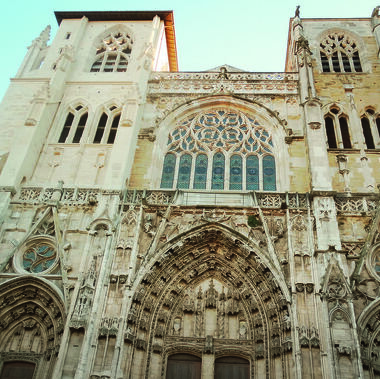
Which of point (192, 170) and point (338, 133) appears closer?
point (192, 170)

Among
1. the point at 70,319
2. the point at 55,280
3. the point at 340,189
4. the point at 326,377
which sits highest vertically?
the point at 340,189

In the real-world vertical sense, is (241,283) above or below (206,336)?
above

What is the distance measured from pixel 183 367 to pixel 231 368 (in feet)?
3.99

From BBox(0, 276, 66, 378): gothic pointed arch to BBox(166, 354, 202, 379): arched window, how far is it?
2.90 metres

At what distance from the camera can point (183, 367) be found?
1070 cm

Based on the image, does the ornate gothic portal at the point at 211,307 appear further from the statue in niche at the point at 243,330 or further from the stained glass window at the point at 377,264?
the stained glass window at the point at 377,264

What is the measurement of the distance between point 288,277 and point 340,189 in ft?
12.0

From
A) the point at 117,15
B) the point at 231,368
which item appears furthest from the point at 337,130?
the point at 117,15

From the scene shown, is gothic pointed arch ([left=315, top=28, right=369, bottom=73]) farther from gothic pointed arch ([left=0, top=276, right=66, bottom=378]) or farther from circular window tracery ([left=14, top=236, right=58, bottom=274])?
gothic pointed arch ([left=0, top=276, right=66, bottom=378])

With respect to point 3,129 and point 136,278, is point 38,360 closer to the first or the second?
point 136,278

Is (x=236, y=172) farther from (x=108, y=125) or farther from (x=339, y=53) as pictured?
(x=339, y=53)

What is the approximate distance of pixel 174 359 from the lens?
10.8m

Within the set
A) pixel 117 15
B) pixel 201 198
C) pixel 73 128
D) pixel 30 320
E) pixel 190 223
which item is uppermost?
pixel 117 15

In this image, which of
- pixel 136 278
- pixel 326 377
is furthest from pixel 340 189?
pixel 136 278
